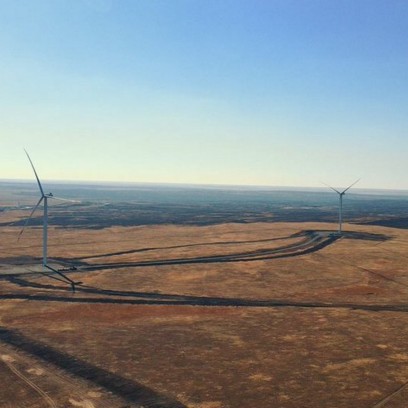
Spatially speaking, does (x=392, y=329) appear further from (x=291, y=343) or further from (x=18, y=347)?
(x=18, y=347)

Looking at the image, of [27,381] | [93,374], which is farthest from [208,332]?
[27,381]

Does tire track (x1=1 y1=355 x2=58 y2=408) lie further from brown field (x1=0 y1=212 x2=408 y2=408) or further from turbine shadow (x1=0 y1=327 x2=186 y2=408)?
turbine shadow (x1=0 y1=327 x2=186 y2=408)

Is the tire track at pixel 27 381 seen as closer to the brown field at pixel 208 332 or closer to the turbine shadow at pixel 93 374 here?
the brown field at pixel 208 332

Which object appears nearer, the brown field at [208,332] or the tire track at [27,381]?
the tire track at [27,381]

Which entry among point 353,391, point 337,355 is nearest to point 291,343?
point 337,355

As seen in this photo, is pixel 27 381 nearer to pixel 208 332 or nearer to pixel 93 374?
pixel 93 374

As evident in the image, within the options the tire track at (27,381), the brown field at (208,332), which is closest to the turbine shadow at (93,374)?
the brown field at (208,332)

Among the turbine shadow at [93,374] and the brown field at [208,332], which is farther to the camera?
the brown field at [208,332]

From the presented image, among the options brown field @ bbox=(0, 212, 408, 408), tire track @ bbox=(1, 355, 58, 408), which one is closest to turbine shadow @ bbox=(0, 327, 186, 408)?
brown field @ bbox=(0, 212, 408, 408)

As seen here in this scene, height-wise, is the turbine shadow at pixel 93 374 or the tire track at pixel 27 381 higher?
the turbine shadow at pixel 93 374
